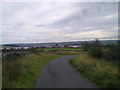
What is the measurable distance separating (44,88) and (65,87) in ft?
3.60

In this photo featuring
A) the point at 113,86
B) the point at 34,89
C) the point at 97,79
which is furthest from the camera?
the point at 97,79

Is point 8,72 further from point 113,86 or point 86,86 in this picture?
point 113,86

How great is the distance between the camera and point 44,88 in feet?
19.1

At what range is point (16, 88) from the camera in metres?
5.76

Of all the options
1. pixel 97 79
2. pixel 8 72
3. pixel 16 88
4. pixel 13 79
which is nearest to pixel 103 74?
pixel 97 79

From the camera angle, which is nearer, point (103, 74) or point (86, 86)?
point (86, 86)

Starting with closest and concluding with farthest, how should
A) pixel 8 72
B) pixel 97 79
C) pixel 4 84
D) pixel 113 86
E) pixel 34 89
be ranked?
1. pixel 113 86
2. pixel 34 89
3. pixel 4 84
4. pixel 97 79
5. pixel 8 72

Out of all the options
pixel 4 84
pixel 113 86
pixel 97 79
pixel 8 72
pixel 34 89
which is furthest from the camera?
pixel 8 72

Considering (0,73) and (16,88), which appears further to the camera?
(0,73)

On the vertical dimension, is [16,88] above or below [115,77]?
below

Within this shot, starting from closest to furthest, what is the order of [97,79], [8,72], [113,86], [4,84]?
[113,86] → [4,84] → [97,79] → [8,72]

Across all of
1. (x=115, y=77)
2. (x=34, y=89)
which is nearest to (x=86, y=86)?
(x=115, y=77)

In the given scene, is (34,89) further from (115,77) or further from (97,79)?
(115,77)

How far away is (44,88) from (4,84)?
234 cm
